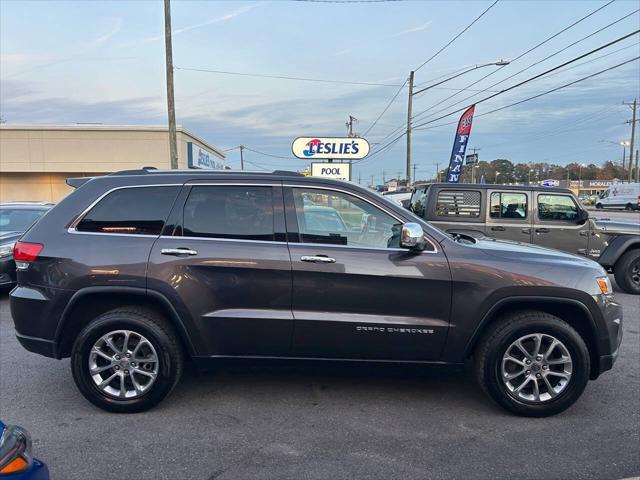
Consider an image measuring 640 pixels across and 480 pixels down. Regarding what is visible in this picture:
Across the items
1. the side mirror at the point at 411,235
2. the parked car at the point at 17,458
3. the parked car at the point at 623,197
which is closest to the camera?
the parked car at the point at 17,458

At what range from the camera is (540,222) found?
8086 millimetres

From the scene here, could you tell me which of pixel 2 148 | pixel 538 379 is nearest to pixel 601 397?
pixel 538 379

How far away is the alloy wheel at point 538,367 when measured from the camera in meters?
3.62

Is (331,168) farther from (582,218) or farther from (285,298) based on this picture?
(285,298)

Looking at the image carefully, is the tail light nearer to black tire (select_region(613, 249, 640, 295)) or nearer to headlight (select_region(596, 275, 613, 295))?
headlight (select_region(596, 275, 613, 295))

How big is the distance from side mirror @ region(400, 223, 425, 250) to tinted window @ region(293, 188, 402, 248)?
0.19 metres

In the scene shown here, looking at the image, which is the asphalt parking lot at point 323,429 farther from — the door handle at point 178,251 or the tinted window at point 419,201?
the tinted window at point 419,201

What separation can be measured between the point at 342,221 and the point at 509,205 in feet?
17.6

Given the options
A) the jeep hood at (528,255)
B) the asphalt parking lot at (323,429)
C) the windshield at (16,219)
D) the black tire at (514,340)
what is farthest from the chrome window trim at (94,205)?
the windshield at (16,219)

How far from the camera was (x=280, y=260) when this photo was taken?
3578 mm

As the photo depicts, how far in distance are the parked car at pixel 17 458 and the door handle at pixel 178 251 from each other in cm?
170

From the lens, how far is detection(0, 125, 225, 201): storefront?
25.1 meters

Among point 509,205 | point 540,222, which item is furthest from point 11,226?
point 540,222

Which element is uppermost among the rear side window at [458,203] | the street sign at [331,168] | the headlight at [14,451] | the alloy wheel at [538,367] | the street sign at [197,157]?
the street sign at [197,157]
